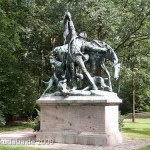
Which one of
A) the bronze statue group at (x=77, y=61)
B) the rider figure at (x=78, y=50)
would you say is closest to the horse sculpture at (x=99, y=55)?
the bronze statue group at (x=77, y=61)

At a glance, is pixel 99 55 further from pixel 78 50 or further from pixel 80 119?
pixel 80 119

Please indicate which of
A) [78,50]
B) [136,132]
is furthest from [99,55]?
[136,132]

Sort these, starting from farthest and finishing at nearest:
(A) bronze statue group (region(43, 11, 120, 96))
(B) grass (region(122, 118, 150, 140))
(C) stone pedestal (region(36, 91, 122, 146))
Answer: (B) grass (region(122, 118, 150, 140))
(A) bronze statue group (region(43, 11, 120, 96))
(C) stone pedestal (region(36, 91, 122, 146))

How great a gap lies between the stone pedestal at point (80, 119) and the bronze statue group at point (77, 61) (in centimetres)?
45

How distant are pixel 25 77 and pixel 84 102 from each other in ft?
43.2

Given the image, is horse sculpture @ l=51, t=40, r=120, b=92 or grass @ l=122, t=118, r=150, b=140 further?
grass @ l=122, t=118, r=150, b=140

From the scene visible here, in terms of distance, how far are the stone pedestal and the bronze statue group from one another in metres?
0.45

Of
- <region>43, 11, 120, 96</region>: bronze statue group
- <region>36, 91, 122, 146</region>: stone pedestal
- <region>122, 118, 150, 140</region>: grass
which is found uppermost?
<region>43, 11, 120, 96</region>: bronze statue group

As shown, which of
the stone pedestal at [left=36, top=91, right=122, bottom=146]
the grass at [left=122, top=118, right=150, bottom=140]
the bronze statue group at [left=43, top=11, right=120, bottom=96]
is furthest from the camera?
the grass at [left=122, top=118, right=150, bottom=140]

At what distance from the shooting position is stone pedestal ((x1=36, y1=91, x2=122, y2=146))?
36.2 feet

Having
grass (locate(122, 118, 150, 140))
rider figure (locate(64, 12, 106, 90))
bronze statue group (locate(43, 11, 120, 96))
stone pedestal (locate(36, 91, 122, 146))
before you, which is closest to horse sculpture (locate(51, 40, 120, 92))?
bronze statue group (locate(43, 11, 120, 96))

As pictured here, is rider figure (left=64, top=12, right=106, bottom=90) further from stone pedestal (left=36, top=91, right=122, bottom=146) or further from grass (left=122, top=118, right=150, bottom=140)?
grass (left=122, top=118, right=150, bottom=140)

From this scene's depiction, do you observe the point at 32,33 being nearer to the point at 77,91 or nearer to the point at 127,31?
the point at 127,31

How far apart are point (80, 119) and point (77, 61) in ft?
6.76
